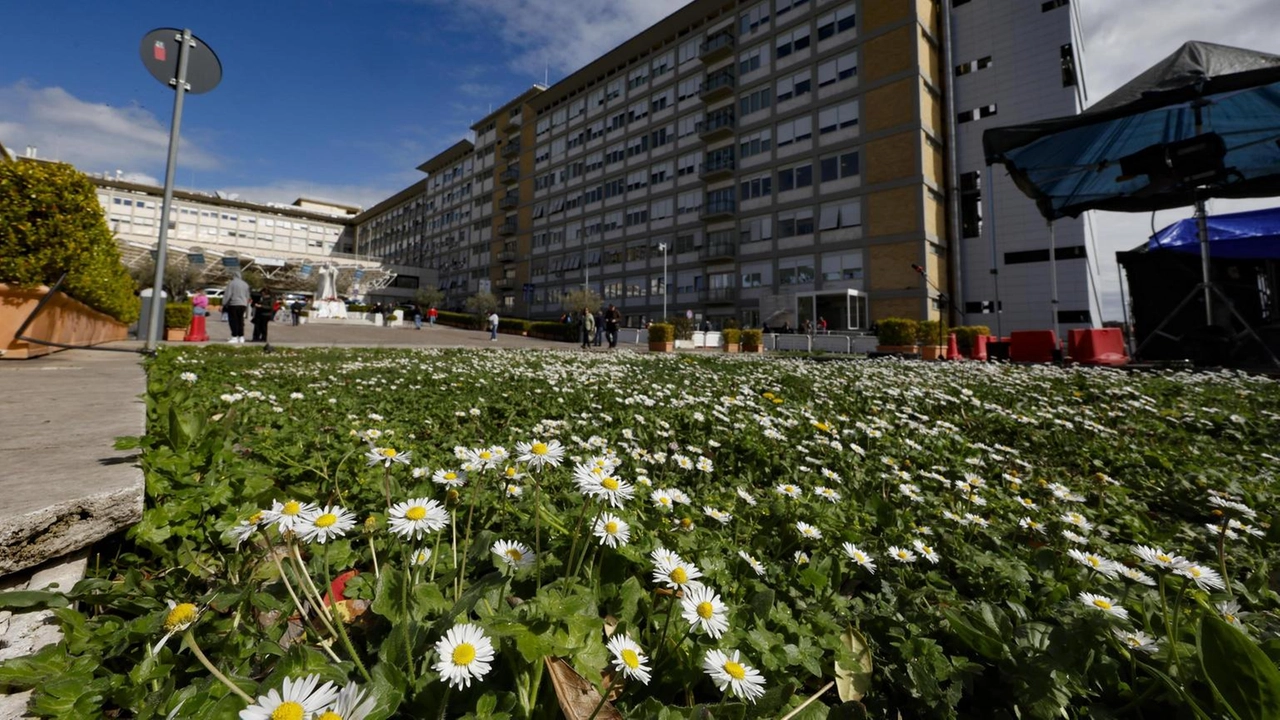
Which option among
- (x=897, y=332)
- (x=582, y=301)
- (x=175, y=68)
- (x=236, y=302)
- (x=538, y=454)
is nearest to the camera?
(x=538, y=454)

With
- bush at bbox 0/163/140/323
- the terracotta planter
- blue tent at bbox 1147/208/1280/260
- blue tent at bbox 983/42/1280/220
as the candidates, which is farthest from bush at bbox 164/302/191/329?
blue tent at bbox 1147/208/1280/260

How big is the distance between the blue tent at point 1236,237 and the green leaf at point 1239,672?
13358 mm

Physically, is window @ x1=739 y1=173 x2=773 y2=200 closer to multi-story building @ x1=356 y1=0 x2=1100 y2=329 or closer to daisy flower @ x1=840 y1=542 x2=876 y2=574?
multi-story building @ x1=356 y1=0 x2=1100 y2=329

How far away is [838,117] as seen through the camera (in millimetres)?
33906

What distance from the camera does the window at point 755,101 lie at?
124ft

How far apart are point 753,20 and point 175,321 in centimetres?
4218

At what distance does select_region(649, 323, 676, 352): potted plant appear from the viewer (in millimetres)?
21422

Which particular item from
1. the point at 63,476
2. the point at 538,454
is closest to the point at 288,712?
the point at 538,454

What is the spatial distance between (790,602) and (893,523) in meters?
0.83

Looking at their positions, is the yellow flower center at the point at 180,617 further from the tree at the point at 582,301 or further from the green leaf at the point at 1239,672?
the tree at the point at 582,301

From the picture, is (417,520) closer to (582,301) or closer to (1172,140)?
(1172,140)

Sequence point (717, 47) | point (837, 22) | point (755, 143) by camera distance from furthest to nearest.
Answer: point (717, 47)
point (755, 143)
point (837, 22)

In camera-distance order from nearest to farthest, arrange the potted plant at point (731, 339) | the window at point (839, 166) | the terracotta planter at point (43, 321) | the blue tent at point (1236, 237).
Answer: the terracotta planter at point (43, 321)
the blue tent at point (1236, 237)
the potted plant at point (731, 339)
the window at point (839, 166)

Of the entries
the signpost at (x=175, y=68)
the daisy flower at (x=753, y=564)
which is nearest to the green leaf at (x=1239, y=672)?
the daisy flower at (x=753, y=564)
